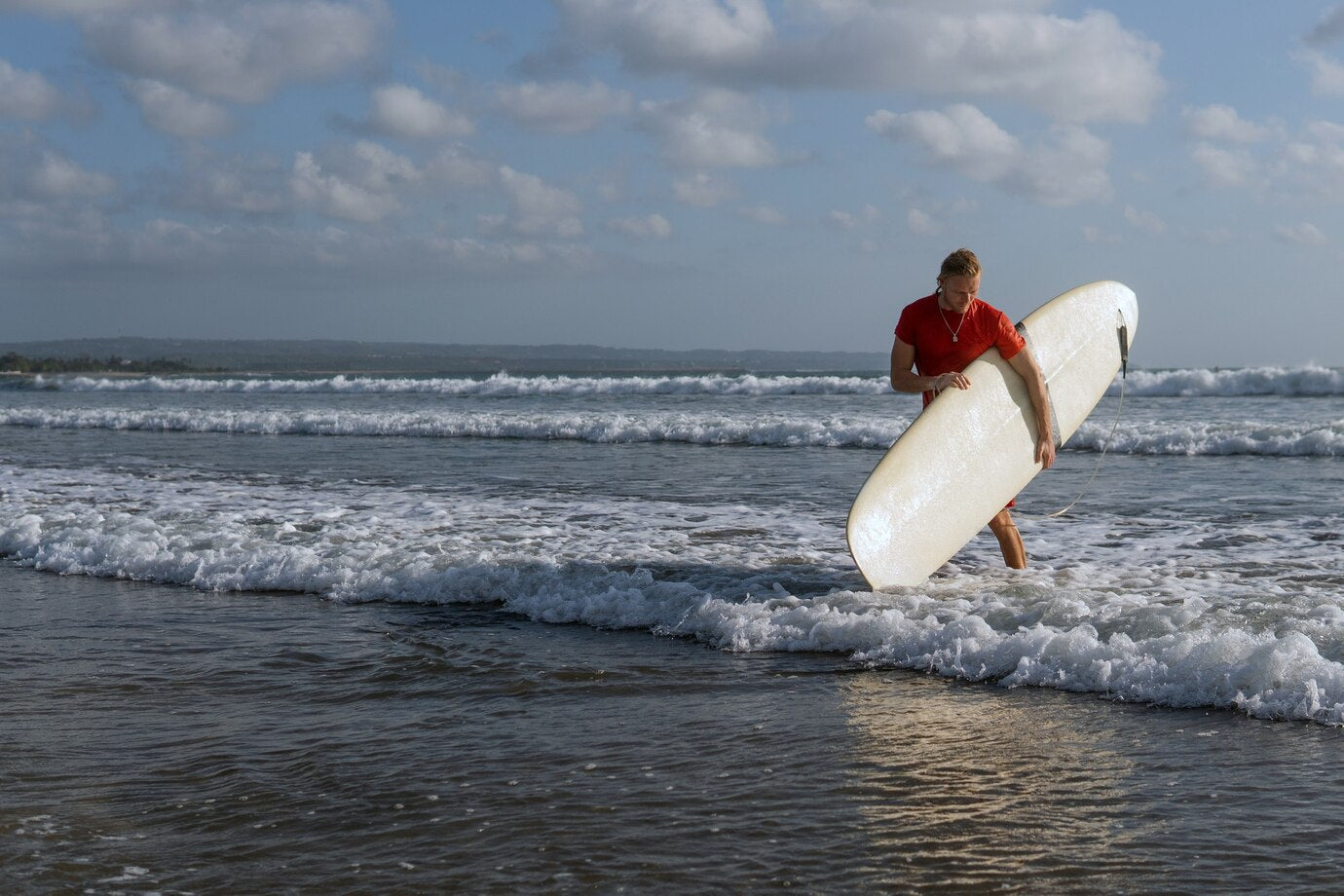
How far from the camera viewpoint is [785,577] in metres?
5.75

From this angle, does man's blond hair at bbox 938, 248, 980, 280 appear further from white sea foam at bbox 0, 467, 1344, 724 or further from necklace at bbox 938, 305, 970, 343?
white sea foam at bbox 0, 467, 1344, 724

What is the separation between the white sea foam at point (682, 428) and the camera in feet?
42.7

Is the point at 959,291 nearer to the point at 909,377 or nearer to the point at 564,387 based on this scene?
the point at 909,377

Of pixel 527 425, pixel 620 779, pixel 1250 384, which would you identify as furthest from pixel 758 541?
pixel 1250 384

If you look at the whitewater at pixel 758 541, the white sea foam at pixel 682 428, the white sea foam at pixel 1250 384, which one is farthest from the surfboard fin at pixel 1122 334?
the white sea foam at pixel 1250 384

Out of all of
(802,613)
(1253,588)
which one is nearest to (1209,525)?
(1253,588)

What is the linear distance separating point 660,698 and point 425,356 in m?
87.4

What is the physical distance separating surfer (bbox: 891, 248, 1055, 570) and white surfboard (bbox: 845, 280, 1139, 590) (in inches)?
4.6

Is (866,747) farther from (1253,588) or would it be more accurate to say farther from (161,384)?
(161,384)

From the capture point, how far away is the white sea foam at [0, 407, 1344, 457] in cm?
1300

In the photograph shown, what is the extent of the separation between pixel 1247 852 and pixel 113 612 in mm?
4803

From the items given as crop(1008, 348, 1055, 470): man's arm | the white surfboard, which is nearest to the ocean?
the white surfboard

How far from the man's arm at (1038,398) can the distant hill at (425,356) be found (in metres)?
63.4

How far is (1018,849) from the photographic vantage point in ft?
8.48
